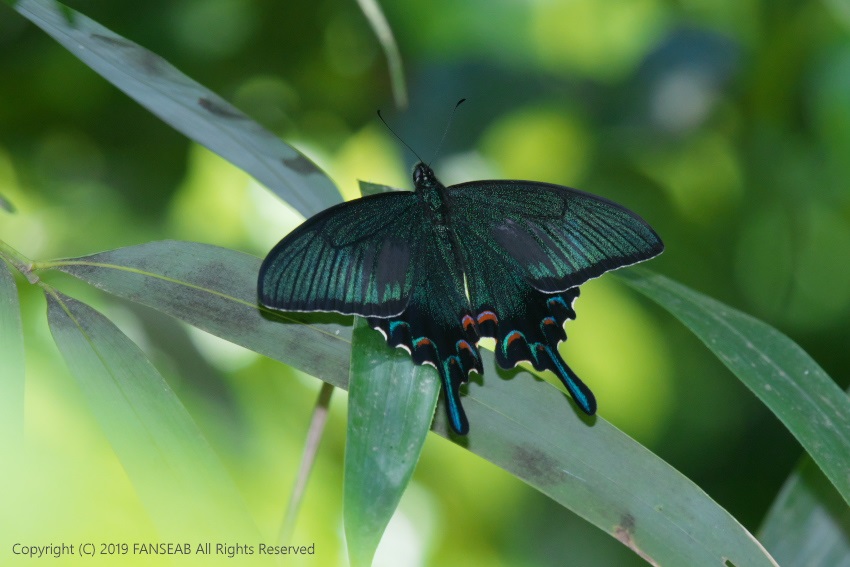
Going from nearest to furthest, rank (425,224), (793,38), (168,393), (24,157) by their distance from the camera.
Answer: (168,393) < (425,224) < (24,157) < (793,38)

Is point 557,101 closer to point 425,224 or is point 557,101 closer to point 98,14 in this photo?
point 425,224

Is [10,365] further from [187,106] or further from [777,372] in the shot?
[777,372]

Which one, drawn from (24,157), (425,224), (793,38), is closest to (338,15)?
(24,157)

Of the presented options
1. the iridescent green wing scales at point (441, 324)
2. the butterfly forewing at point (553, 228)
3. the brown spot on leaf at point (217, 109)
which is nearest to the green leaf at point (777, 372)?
the butterfly forewing at point (553, 228)

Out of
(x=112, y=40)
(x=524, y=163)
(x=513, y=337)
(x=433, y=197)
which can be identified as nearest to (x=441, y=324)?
(x=513, y=337)

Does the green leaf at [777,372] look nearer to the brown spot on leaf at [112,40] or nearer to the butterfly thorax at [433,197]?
the butterfly thorax at [433,197]

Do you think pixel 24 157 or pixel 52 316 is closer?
pixel 52 316

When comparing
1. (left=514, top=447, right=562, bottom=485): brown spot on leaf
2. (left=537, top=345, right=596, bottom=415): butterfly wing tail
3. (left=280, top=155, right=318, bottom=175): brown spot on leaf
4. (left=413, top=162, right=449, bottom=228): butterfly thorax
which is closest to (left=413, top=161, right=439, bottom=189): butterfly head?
(left=413, top=162, right=449, bottom=228): butterfly thorax

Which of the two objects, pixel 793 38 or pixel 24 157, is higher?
pixel 793 38
